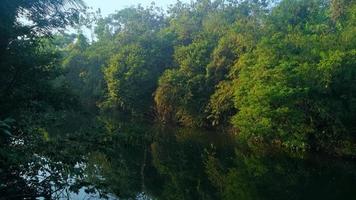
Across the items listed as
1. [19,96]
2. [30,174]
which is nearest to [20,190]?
[30,174]

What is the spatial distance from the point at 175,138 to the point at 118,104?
19.1m

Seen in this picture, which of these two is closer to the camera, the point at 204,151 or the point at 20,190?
the point at 20,190

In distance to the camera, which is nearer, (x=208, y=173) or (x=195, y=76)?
(x=208, y=173)

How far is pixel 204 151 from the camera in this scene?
27.5m

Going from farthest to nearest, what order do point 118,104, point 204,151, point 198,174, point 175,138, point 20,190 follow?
point 118,104 → point 175,138 → point 204,151 → point 198,174 → point 20,190

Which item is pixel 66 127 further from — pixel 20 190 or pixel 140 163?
pixel 20 190

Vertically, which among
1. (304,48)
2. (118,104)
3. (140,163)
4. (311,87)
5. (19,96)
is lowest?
(118,104)

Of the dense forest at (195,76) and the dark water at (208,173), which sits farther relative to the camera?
the dark water at (208,173)

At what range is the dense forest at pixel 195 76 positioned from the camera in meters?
11.1

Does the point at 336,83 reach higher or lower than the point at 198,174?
higher

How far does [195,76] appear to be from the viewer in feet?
130

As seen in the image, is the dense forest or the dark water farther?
the dark water

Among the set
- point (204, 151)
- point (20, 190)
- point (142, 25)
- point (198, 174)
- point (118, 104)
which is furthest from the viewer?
point (142, 25)

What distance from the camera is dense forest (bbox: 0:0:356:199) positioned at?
11.1 metres
